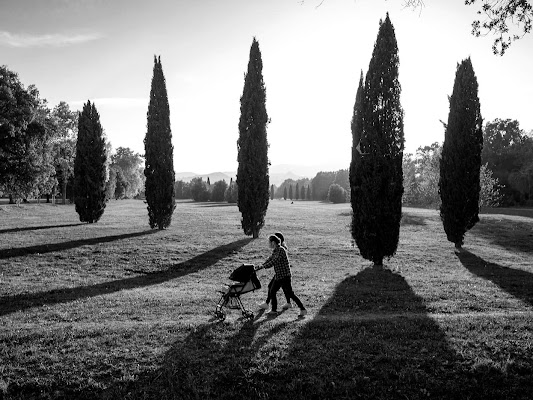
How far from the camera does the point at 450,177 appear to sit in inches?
981

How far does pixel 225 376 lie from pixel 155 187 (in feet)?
77.0

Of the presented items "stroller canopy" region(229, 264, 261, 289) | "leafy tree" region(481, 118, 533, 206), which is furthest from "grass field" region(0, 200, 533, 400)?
"leafy tree" region(481, 118, 533, 206)

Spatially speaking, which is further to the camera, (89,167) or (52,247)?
(89,167)

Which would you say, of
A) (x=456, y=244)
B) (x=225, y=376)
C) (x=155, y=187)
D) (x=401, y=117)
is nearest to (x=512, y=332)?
(x=225, y=376)

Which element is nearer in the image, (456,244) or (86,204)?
(456,244)

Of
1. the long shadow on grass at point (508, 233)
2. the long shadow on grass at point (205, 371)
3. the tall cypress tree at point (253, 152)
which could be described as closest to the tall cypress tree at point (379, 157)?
the tall cypress tree at point (253, 152)

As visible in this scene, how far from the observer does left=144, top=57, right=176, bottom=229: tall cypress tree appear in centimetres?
2864

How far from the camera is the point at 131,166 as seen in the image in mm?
97625

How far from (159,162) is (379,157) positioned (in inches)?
685

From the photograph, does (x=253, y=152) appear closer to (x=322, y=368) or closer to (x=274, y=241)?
(x=274, y=241)

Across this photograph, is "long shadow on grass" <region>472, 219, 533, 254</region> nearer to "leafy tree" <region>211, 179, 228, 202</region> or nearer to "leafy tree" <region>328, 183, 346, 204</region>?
"leafy tree" <region>328, 183, 346, 204</region>

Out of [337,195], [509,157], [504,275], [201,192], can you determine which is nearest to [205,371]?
[504,275]

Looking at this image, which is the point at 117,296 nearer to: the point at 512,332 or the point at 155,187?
the point at 512,332

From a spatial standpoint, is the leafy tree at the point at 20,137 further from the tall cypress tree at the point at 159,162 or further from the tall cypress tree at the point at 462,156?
the tall cypress tree at the point at 462,156
